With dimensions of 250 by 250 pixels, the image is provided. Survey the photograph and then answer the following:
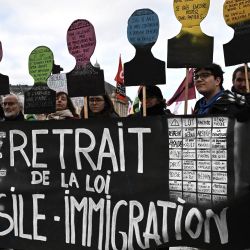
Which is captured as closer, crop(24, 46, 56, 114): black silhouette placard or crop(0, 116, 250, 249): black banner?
crop(0, 116, 250, 249): black banner

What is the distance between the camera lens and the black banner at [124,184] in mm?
2447

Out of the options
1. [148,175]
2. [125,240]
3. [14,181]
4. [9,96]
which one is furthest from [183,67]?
[9,96]

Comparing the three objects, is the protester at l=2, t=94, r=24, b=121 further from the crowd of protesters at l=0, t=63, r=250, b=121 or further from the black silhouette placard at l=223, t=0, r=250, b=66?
the black silhouette placard at l=223, t=0, r=250, b=66

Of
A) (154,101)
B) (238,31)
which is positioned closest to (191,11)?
(238,31)

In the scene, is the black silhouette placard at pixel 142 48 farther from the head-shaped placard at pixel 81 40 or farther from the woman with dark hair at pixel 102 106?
the woman with dark hair at pixel 102 106

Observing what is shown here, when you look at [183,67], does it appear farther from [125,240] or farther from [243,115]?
[125,240]

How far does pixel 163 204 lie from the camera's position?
263cm

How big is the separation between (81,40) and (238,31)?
1060 millimetres

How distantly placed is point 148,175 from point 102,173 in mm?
321

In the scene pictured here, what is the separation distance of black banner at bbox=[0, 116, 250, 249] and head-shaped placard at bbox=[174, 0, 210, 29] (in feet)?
1.90

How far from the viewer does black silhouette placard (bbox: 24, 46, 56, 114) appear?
10.8 ft

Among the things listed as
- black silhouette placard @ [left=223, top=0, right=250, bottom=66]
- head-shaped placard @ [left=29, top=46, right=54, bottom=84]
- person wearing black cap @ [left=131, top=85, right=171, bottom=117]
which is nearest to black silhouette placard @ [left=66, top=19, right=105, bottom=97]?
head-shaped placard @ [left=29, top=46, right=54, bottom=84]

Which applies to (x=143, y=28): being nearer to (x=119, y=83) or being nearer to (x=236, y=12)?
(x=236, y=12)

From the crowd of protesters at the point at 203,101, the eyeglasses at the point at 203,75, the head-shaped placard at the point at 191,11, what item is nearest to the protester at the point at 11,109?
the crowd of protesters at the point at 203,101
